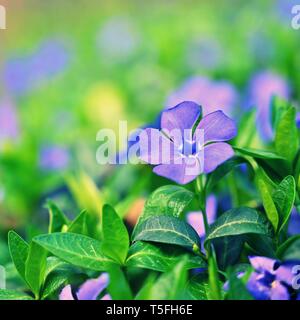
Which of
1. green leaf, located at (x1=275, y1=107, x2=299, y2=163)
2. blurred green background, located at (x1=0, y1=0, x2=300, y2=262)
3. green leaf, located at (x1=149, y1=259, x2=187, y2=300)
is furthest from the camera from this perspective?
blurred green background, located at (x1=0, y1=0, x2=300, y2=262)

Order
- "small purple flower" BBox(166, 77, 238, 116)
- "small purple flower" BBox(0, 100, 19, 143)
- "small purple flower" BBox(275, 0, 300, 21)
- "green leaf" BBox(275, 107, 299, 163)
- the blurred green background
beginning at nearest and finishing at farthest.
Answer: "green leaf" BBox(275, 107, 299, 163) < the blurred green background < "small purple flower" BBox(166, 77, 238, 116) < "small purple flower" BBox(0, 100, 19, 143) < "small purple flower" BBox(275, 0, 300, 21)

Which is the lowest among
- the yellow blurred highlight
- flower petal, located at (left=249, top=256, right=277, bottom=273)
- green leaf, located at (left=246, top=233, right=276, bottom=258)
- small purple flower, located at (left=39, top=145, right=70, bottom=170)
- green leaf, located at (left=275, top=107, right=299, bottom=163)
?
flower petal, located at (left=249, top=256, right=277, bottom=273)

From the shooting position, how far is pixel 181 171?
890 mm

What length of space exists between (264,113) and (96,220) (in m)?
0.41

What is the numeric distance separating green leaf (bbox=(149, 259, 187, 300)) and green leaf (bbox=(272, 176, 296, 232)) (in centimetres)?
18

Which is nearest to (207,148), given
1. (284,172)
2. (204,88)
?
(284,172)

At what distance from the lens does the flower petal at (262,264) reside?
90cm

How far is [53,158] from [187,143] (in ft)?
2.31

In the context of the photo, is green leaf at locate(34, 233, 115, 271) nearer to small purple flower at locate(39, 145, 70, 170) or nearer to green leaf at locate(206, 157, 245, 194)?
green leaf at locate(206, 157, 245, 194)

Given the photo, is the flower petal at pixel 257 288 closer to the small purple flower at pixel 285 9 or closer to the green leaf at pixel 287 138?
the green leaf at pixel 287 138

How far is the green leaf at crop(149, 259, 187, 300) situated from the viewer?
2.64ft

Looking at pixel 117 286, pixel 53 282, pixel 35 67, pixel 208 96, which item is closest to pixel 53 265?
pixel 53 282

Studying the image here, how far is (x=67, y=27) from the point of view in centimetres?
266

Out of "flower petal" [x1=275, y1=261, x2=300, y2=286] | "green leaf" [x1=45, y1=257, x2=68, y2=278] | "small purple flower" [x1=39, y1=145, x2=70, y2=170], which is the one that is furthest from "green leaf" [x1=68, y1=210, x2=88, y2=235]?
"small purple flower" [x1=39, y1=145, x2=70, y2=170]
